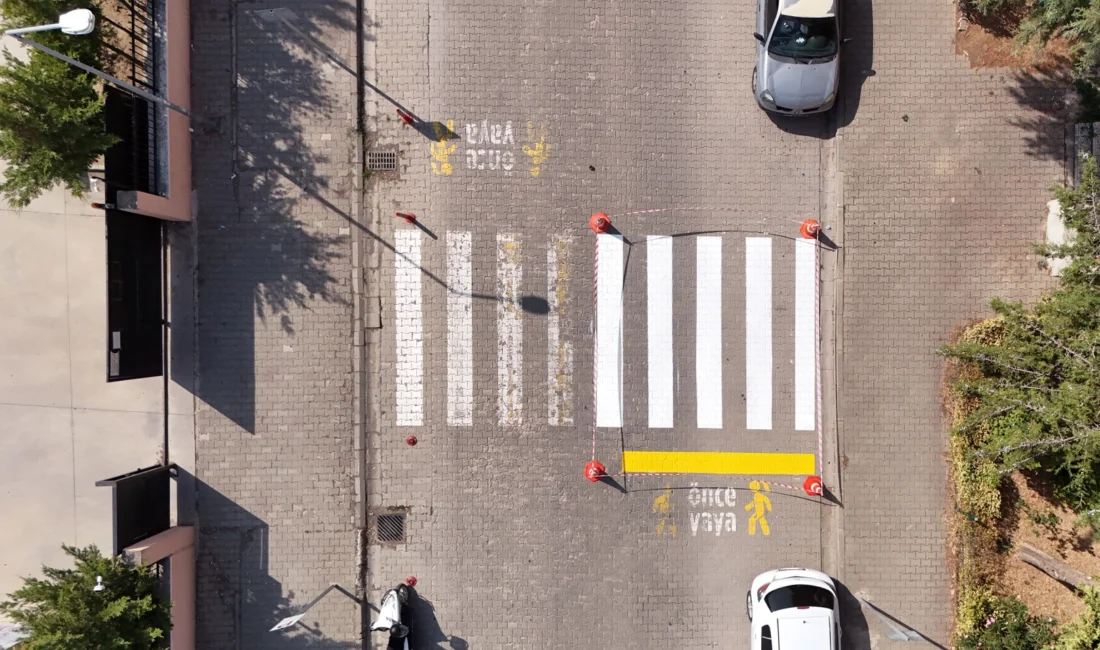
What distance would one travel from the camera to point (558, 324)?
11.2 meters

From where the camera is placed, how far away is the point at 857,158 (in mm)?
11156

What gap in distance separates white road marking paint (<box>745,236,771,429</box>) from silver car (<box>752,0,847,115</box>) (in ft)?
8.50

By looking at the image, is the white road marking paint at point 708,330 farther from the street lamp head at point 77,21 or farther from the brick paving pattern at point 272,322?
the street lamp head at point 77,21

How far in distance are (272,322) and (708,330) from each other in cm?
808

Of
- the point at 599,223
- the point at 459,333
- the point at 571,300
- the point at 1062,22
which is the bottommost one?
the point at 459,333

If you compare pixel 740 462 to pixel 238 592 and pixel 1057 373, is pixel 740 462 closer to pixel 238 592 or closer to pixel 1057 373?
pixel 1057 373

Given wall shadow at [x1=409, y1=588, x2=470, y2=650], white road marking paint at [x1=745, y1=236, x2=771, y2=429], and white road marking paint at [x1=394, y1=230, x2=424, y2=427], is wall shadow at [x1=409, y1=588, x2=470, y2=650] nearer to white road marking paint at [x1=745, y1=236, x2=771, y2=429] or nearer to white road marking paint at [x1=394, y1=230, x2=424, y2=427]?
white road marking paint at [x1=394, y1=230, x2=424, y2=427]

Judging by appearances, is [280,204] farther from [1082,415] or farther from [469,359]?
[1082,415]

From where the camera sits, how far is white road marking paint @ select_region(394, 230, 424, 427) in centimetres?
1123

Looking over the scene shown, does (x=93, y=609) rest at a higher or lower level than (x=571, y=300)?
lower

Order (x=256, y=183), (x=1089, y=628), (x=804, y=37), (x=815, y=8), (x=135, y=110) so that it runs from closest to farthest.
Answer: (x=1089, y=628)
(x=135, y=110)
(x=815, y=8)
(x=804, y=37)
(x=256, y=183)

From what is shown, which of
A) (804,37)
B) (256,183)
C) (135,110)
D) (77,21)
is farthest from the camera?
(256,183)

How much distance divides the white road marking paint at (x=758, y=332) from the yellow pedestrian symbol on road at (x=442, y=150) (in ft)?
18.7

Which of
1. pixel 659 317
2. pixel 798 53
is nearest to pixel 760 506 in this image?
pixel 659 317
